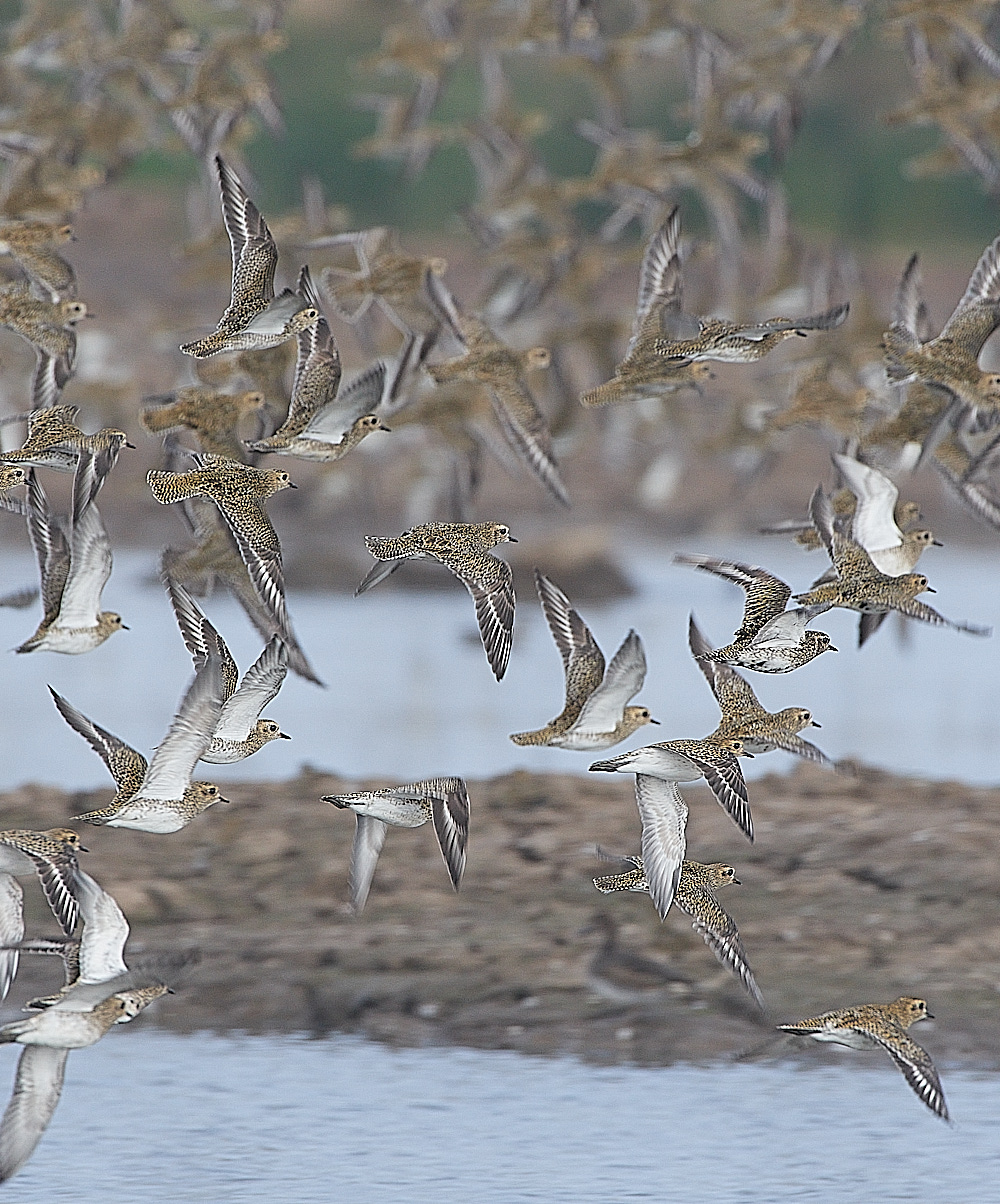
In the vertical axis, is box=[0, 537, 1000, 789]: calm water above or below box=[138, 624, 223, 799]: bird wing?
below

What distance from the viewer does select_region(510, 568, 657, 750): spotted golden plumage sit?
32.1 feet

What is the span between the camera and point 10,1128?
8.51 m

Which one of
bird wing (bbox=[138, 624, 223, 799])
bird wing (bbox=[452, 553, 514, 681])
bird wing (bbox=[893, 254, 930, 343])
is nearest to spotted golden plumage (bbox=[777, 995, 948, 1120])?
bird wing (bbox=[452, 553, 514, 681])

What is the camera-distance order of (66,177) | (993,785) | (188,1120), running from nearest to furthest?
(188,1120)
(993,785)
(66,177)

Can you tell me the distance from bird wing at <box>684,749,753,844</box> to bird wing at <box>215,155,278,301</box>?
8.99 ft

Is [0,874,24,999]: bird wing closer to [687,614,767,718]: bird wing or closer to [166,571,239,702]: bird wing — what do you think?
[166,571,239,702]: bird wing

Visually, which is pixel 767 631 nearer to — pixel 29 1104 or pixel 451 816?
pixel 451 816

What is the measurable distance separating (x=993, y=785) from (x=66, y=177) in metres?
7.33

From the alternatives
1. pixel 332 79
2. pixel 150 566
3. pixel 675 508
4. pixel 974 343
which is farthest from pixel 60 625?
pixel 332 79

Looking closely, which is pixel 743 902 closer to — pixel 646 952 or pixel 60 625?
pixel 646 952

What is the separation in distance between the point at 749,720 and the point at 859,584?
0.77m

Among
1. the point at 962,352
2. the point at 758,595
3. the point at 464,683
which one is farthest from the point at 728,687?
the point at 464,683

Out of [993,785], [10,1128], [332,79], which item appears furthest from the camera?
[332,79]

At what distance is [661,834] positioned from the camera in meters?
9.23
